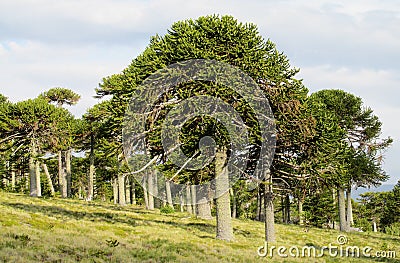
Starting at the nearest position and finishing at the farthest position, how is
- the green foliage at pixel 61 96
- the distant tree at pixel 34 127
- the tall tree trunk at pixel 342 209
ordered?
the distant tree at pixel 34 127
the tall tree trunk at pixel 342 209
the green foliage at pixel 61 96

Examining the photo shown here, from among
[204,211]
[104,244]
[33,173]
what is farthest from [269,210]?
[33,173]

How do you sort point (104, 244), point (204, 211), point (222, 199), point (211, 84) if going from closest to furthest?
1. point (104, 244)
2. point (211, 84)
3. point (222, 199)
4. point (204, 211)

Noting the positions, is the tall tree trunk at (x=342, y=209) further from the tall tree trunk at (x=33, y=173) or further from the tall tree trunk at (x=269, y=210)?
the tall tree trunk at (x=33, y=173)

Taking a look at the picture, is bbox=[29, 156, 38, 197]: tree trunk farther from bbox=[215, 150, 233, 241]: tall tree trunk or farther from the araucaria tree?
bbox=[215, 150, 233, 241]: tall tree trunk

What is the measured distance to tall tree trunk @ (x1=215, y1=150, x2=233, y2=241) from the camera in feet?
65.6

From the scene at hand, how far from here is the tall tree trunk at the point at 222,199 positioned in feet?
65.6

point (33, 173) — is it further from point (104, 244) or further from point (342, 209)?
point (342, 209)

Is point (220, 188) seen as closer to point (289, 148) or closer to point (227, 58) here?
point (289, 148)

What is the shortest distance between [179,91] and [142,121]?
2.22 meters

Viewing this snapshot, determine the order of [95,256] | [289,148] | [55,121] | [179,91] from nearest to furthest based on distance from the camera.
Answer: [95,256], [179,91], [289,148], [55,121]

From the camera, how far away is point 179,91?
60.8 feet

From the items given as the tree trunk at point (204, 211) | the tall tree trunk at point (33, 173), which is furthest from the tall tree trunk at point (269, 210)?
the tall tree trunk at point (33, 173)

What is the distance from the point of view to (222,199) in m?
19.9

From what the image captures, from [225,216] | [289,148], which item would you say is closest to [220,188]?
[225,216]
